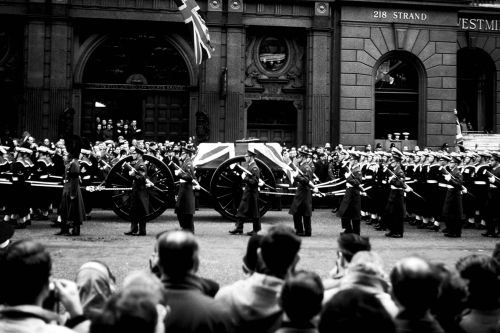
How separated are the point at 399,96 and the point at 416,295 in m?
22.0

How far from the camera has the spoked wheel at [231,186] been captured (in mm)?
14211

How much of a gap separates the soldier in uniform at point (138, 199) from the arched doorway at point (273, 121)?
35.7 feet

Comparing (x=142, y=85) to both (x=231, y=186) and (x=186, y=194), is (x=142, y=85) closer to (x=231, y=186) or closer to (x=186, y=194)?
(x=231, y=186)

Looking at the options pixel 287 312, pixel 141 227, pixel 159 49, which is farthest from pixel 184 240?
pixel 159 49

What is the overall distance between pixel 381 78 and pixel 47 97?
13219 millimetres

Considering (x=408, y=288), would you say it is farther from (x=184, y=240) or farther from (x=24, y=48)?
(x=24, y=48)

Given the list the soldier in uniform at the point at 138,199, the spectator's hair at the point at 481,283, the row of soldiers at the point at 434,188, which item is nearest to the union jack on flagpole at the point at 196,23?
the row of soldiers at the point at 434,188

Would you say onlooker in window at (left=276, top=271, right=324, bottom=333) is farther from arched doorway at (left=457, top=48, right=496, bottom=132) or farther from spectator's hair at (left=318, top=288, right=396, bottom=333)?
arched doorway at (left=457, top=48, right=496, bottom=132)

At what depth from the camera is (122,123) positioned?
888 inches

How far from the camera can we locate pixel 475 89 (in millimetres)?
27266

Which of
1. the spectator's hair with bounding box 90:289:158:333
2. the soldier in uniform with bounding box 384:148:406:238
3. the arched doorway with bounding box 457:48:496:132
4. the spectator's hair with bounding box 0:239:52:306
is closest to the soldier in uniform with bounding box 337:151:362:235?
the soldier in uniform with bounding box 384:148:406:238

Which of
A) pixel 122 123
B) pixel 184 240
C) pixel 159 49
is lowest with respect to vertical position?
pixel 184 240

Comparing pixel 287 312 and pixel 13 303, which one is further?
pixel 287 312

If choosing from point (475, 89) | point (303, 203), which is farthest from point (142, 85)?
point (475, 89)
